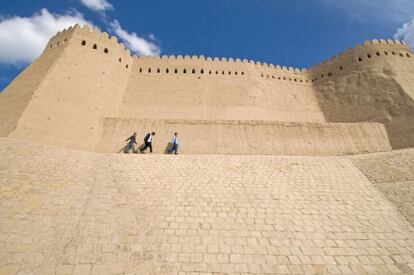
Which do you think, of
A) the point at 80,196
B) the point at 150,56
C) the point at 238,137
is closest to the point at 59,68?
the point at 150,56

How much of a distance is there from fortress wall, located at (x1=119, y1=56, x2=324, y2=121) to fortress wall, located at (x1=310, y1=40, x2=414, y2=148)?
50.5 inches

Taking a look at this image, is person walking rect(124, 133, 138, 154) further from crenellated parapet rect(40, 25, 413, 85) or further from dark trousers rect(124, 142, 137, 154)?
crenellated parapet rect(40, 25, 413, 85)

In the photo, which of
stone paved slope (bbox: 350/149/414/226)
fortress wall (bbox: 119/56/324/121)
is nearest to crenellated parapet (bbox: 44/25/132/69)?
fortress wall (bbox: 119/56/324/121)

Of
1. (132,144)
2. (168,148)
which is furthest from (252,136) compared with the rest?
(132,144)

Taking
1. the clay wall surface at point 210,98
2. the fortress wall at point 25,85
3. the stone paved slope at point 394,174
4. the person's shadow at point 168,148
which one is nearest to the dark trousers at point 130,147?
the clay wall surface at point 210,98

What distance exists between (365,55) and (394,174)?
12.0 meters

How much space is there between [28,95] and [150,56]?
336 inches

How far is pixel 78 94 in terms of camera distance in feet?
35.7

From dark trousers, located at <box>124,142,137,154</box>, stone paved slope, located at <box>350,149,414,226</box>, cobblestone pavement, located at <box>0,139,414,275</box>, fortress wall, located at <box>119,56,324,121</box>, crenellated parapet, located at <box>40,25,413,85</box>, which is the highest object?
crenellated parapet, located at <box>40,25,413,85</box>

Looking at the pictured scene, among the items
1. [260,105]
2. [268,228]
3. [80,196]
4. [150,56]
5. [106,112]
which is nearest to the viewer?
[268,228]

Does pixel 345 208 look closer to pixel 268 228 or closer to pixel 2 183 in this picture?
pixel 268 228

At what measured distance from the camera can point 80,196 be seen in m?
6.25

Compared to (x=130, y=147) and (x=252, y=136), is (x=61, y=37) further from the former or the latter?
(x=252, y=136)

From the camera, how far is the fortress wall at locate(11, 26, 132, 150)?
30.3 ft
